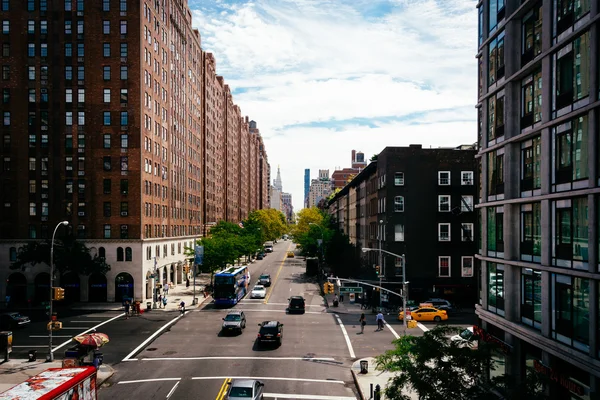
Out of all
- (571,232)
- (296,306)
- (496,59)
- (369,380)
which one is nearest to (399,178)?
(296,306)

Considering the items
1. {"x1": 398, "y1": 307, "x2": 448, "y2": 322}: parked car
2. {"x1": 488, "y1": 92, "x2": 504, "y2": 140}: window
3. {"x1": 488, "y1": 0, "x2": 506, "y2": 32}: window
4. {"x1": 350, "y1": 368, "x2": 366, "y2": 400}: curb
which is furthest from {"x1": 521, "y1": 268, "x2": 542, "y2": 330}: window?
{"x1": 398, "y1": 307, "x2": 448, "y2": 322}: parked car

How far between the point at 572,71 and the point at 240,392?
2019 cm

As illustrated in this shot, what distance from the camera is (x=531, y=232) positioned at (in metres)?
23.8

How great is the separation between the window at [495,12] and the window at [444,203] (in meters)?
35.2

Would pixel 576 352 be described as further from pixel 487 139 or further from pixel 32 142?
pixel 32 142

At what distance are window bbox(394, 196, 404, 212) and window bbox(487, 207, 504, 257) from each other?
32.9m

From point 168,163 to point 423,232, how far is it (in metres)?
41.0

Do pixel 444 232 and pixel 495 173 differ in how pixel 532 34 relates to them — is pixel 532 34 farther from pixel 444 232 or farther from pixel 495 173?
pixel 444 232

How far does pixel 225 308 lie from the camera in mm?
59469

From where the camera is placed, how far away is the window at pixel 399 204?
61.7 metres

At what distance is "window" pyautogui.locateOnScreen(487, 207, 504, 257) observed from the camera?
26908mm

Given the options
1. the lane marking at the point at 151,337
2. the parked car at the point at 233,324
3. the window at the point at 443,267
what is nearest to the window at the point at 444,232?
the window at the point at 443,267

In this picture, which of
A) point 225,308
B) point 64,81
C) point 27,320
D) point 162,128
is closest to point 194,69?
point 162,128

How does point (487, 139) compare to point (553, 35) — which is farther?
point (487, 139)
